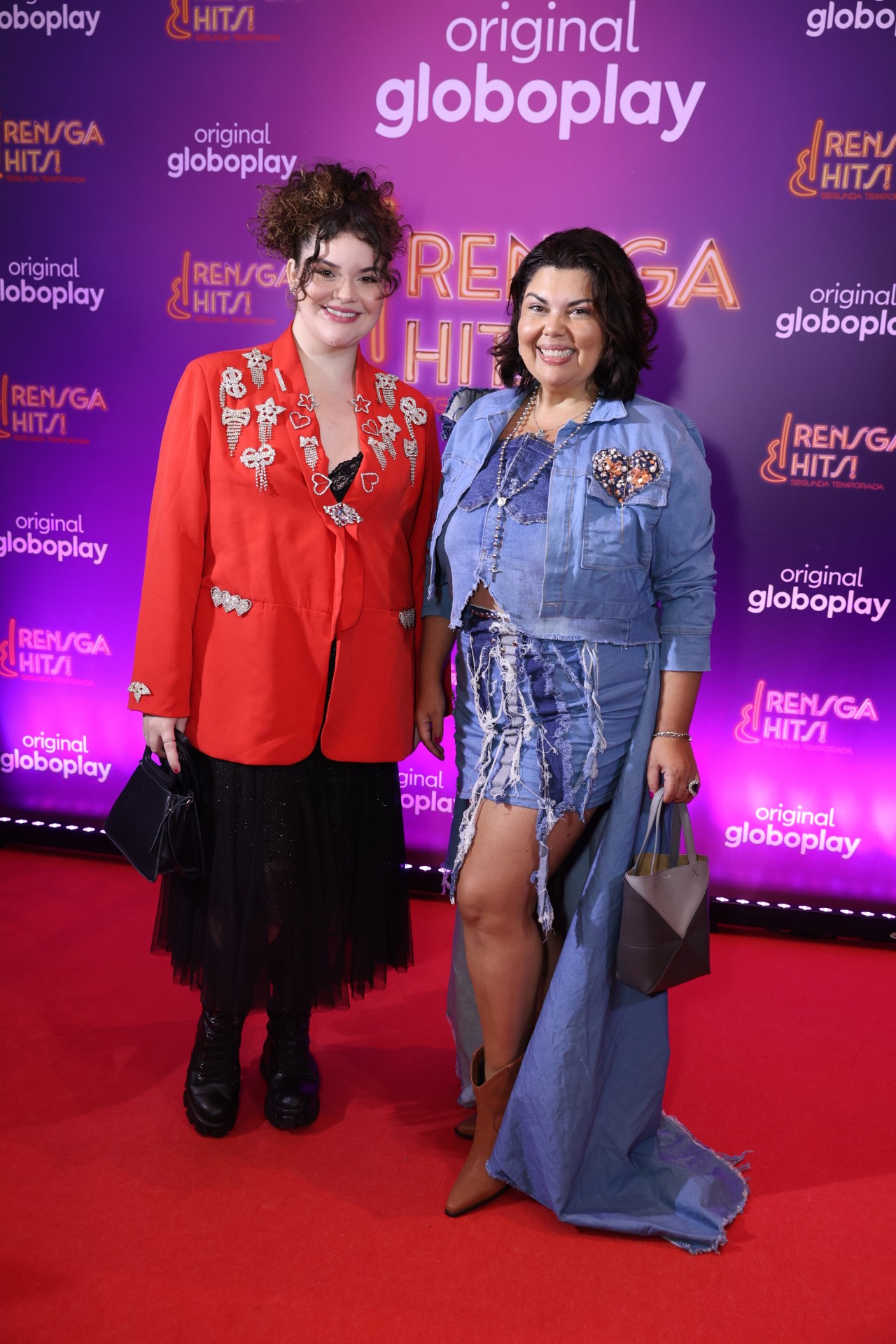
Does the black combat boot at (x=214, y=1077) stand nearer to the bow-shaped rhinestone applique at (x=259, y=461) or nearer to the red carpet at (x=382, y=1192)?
the red carpet at (x=382, y=1192)

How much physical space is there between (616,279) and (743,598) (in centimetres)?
147

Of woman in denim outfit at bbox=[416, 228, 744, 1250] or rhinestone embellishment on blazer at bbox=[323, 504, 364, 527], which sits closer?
woman in denim outfit at bbox=[416, 228, 744, 1250]

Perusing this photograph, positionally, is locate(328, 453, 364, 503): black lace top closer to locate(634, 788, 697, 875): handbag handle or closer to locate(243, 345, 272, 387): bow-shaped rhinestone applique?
locate(243, 345, 272, 387): bow-shaped rhinestone applique

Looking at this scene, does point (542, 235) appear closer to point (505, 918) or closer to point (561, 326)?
point (561, 326)

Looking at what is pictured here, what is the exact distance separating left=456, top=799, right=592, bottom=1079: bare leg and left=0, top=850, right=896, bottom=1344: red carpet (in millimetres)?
358

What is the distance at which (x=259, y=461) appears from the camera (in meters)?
1.98

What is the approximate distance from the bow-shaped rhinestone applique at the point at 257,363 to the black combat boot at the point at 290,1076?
1313mm

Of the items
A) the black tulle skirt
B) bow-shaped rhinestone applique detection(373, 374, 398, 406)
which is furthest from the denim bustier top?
the black tulle skirt

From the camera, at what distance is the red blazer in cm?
200

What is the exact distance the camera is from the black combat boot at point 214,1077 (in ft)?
7.30

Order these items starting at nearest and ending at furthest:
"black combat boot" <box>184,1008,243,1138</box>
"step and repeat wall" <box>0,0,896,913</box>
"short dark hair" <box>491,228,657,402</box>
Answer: "short dark hair" <box>491,228,657,402</box>, "black combat boot" <box>184,1008,243,1138</box>, "step and repeat wall" <box>0,0,896,913</box>

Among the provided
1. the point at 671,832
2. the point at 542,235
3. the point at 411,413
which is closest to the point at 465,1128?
the point at 671,832

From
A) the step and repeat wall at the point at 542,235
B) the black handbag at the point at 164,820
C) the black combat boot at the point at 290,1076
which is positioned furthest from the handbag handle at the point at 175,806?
the step and repeat wall at the point at 542,235

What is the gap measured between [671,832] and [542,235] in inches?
73.1
